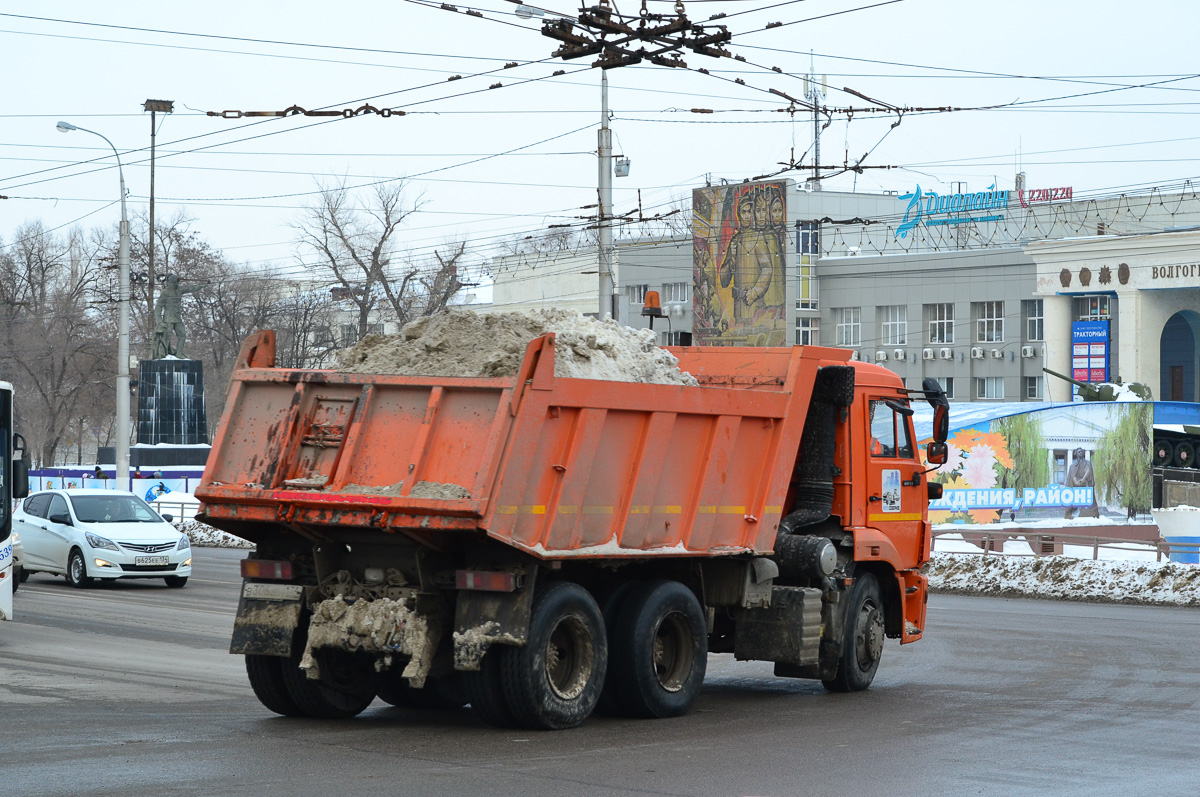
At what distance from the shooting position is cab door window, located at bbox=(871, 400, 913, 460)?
12109mm

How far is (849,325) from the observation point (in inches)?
3302

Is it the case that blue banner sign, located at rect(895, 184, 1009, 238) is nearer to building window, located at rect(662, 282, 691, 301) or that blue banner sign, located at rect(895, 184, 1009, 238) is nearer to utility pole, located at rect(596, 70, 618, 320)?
building window, located at rect(662, 282, 691, 301)

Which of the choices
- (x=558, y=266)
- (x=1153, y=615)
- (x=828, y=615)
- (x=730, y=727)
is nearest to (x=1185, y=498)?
(x=1153, y=615)

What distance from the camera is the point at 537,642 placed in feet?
29.2

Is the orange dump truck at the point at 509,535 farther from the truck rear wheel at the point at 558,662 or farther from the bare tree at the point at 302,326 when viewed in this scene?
the bare tree at the point at 302,326

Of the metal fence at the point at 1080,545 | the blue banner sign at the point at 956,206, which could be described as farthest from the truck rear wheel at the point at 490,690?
the blue banner sign at the point at 956,206

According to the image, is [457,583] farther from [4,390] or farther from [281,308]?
[281,308]

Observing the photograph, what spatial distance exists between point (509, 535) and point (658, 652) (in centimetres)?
215

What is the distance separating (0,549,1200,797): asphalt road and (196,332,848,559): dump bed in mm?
1287

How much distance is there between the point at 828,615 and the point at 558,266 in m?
88.0

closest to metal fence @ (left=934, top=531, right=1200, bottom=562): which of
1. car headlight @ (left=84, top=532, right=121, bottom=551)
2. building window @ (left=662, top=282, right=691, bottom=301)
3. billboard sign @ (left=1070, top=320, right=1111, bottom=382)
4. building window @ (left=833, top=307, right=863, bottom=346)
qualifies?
car headlight @ (left=84, top=532, right=121, bottom=551)

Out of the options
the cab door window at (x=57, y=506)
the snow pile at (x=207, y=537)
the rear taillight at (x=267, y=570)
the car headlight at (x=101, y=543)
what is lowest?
the snow pile at (x=207, y=537)

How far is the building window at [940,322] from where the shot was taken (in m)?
79.5

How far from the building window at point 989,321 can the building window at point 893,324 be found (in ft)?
13.9
